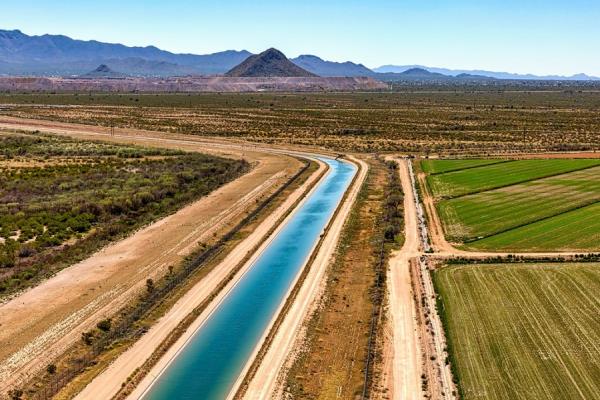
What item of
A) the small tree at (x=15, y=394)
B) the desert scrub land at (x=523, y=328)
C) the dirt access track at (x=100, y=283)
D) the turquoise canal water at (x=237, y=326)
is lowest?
the turquoise canal water at (x=237, y=326)

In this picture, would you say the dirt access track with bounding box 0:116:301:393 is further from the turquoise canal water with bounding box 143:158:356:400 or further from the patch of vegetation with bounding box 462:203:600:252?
the patch of vegetation with bounding box 462:203:600:252

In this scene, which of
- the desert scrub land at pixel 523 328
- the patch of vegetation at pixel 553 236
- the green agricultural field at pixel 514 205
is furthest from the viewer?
the green agricultural field at pixel 514 205

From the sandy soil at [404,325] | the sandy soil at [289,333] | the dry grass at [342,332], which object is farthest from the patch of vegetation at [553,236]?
the sandy soil at [289,333]

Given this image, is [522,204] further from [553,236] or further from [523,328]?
[523,328]

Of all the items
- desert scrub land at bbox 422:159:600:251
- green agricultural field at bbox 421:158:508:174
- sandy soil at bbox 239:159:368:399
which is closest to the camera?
sandy soil at bbox 239:159:368:399

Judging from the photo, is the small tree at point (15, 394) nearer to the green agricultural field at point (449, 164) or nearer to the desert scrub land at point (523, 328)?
the desert scrub land at point (523, 328)

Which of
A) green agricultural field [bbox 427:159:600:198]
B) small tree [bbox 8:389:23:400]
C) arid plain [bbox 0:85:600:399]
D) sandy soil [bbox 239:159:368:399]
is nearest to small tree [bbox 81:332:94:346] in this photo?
arid plain [bbox 0:85:600:399]

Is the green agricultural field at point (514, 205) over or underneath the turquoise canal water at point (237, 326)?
over

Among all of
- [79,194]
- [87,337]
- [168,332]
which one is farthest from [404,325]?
[79,194]
